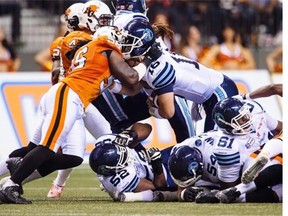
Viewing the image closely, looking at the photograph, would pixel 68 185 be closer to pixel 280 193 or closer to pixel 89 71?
pixel 89 71

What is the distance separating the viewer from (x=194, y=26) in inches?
613

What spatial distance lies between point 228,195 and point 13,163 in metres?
1.62

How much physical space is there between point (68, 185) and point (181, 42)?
248 inches

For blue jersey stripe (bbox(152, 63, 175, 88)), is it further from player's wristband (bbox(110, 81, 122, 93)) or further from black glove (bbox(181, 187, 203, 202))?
black glove (bbox(181, 187, 203, 202))

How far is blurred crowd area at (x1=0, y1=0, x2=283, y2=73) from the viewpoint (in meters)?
15.2

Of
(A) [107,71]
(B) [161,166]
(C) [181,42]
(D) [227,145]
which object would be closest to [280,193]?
(D) [227,145]

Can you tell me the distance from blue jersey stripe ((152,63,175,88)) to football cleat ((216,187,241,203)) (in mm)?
1032

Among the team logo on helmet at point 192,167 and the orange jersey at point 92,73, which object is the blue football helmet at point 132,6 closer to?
the orange jersey at point 92,73

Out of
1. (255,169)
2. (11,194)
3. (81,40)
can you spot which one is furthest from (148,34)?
(11,194)

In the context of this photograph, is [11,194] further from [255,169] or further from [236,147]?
[255,169]

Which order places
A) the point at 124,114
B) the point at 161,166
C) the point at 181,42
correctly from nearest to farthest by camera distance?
the point at 161,166 → the point at 124,114 → the point at 181,42

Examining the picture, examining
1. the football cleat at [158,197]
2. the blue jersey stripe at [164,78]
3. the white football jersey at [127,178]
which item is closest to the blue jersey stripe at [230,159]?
the football cleat at [158,197]

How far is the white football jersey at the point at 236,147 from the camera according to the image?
23.0ft

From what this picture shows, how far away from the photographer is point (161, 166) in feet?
25.0
